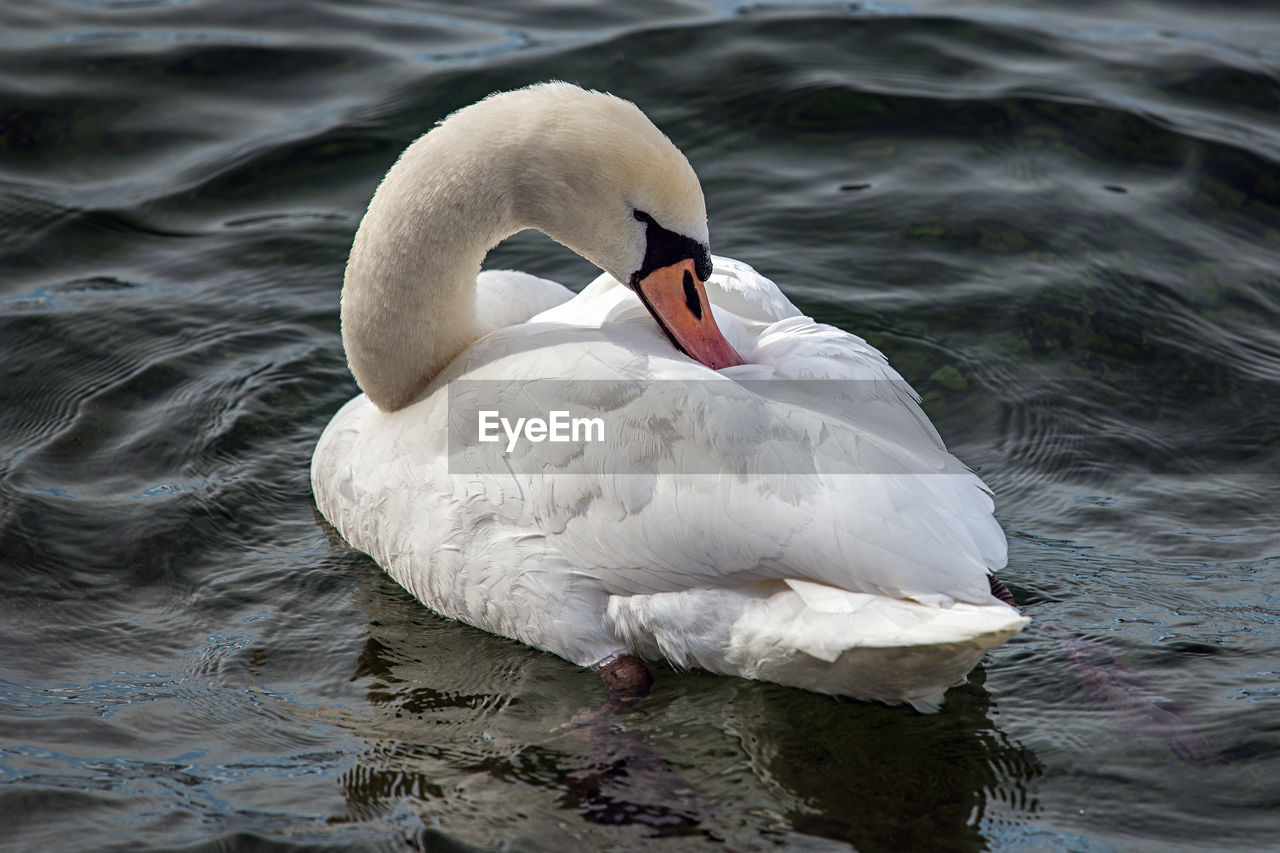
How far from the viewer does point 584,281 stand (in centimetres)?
737

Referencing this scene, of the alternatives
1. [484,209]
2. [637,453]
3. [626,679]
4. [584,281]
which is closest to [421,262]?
[484,209]

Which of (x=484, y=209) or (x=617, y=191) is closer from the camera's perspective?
(x=617, y=191)

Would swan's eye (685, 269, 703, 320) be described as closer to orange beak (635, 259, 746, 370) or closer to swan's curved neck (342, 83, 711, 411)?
orange beak (635, 259, 746, 370)

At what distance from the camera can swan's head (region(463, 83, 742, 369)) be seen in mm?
4465

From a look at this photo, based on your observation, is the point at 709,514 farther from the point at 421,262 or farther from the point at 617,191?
the point at 421,262

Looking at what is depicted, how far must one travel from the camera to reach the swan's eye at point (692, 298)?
463 cm

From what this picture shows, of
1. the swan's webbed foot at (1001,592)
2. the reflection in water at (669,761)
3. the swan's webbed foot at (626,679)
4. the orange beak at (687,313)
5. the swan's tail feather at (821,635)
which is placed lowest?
the reflection in water at (669,761)

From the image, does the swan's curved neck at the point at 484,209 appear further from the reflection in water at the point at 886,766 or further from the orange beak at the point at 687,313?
the reflection in water at the point at 886,766

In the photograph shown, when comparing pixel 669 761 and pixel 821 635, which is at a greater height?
pixel 821 635

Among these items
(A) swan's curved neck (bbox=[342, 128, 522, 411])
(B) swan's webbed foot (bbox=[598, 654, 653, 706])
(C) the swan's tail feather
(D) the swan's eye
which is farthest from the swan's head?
(B) swan's webbed foot (bbox=[598, 654, 653, 706])

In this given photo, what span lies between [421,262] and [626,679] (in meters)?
1.66

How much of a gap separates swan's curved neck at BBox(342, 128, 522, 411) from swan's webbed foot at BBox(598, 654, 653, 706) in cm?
134

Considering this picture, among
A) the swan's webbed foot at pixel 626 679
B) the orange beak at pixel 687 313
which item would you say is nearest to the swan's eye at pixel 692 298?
Result: the orange beak at pixel 687 313

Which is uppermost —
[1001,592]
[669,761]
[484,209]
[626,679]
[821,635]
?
[484,209]
